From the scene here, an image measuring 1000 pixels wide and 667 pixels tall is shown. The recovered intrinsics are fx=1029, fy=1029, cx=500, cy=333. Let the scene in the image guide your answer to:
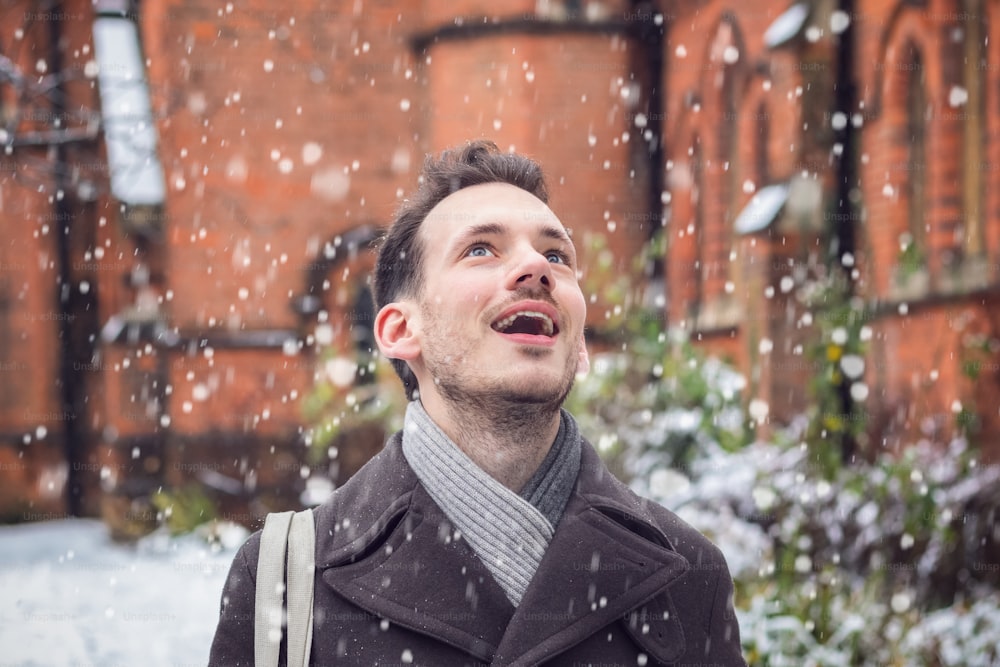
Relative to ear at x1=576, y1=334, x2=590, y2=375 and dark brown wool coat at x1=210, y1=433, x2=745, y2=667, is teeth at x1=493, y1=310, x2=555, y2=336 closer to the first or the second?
ear at x1=576, y1=334, x2=590, y2=375

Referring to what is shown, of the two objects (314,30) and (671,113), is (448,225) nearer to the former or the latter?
(671,113)

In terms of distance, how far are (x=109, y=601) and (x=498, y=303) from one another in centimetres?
687

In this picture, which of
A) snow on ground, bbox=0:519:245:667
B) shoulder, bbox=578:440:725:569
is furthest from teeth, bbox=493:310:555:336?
snow on ground, bbox=0:519:245:667

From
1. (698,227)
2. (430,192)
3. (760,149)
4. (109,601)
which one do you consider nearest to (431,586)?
(430,192)

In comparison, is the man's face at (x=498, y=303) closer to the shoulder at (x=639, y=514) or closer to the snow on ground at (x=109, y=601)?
the shoulder at (x=639, y=514)

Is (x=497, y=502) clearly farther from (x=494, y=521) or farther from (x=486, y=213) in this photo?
(x=486, y=213)

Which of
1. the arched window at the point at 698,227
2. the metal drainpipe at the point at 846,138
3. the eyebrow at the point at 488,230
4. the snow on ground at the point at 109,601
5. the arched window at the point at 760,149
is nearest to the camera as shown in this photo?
the eyebrow at the point at 488,230

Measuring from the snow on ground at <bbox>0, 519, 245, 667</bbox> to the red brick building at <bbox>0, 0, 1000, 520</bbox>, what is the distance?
4.94 ft

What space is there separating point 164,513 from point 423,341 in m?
9.37

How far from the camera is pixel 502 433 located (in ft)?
7.16

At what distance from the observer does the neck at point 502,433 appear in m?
2.14

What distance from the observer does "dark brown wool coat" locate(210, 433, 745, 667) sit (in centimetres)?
202

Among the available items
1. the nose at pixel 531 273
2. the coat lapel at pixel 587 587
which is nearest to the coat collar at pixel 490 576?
the coat lapel at pixel 587 587

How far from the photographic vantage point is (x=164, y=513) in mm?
10781
